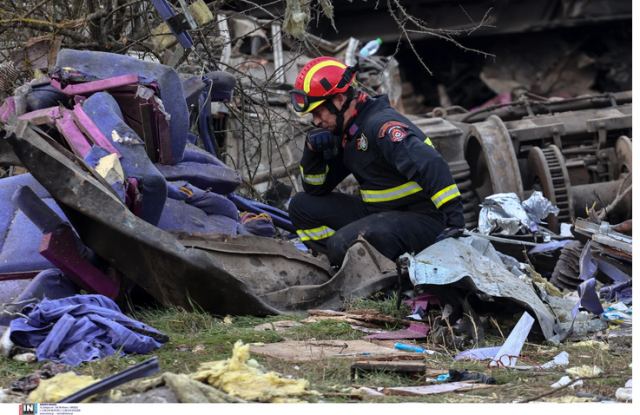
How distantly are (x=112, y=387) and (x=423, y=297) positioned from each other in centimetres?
216

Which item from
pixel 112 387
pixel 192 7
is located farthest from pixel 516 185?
pixel 112 387

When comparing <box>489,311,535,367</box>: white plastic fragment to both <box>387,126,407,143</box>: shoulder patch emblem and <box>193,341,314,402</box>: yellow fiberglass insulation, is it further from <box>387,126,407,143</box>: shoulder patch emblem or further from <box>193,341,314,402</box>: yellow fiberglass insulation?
<box>387,126,407,143</box>: shoulder patch emblem

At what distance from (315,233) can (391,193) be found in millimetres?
671

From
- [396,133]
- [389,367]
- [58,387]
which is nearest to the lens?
[58,387]

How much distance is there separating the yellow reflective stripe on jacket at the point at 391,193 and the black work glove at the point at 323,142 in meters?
0.31

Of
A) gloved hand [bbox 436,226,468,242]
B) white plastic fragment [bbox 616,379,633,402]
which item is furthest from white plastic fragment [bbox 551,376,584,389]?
gloved hand [bbox 436,226,468,242]

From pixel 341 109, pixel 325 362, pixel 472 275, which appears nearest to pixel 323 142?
pixel 341 109

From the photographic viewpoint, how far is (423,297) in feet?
17.7

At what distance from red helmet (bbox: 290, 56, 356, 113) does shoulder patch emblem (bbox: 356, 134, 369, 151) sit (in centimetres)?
28

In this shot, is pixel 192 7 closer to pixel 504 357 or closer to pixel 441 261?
pixel 441 261

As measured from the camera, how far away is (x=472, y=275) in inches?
201

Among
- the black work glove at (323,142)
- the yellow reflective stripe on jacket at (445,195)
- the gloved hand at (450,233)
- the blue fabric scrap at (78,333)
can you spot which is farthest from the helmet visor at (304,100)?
the blue fabric scrap at (78,333)

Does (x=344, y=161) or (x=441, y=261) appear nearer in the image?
(x=441, y=261)

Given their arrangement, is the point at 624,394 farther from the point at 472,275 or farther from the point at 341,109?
the point at 341,109
